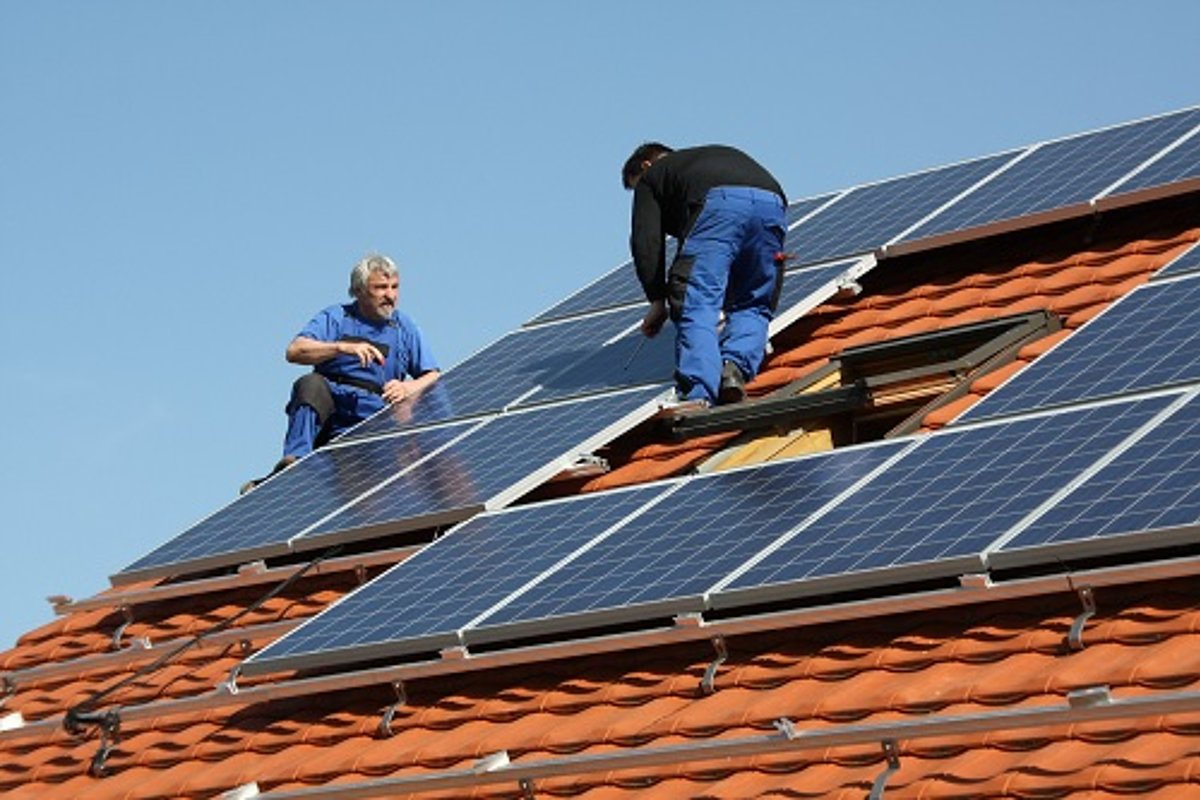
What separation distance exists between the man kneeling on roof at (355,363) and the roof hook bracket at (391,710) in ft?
13.4

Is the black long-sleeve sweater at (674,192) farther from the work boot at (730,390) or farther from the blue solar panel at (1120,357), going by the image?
the blue solar panel at (1120,357)

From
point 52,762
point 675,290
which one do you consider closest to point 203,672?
point 52,762

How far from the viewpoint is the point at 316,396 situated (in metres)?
15.2

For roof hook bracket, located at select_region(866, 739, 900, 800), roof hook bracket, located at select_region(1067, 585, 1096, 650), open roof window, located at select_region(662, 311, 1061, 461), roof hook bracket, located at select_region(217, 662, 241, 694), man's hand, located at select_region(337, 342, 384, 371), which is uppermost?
man's hand, located at select_region(337, 342, 384, 371)

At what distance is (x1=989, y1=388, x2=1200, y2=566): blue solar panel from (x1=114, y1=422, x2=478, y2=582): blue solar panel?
4640mm

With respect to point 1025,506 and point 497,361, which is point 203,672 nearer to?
point 497,361

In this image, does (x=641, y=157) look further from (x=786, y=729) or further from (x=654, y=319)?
(x=786, y=729)

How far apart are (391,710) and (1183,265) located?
3.92 meters

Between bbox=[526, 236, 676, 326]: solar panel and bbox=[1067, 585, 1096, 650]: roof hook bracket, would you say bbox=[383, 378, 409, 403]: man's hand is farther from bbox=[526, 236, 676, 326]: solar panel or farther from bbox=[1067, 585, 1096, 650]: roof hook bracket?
bbox=[1067, 585, 1096, 650]: roof hook bracket

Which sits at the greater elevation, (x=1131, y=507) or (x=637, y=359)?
(x=637, y=359)

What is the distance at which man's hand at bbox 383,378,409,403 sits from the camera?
1517 cm

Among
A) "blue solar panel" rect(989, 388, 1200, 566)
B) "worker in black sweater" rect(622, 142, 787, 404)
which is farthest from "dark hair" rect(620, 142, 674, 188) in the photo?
"blue solar panel" rect(989, 388, 1200, 566)

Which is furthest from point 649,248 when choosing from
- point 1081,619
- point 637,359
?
point 1081,619

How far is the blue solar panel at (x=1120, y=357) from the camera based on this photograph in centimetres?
1055
